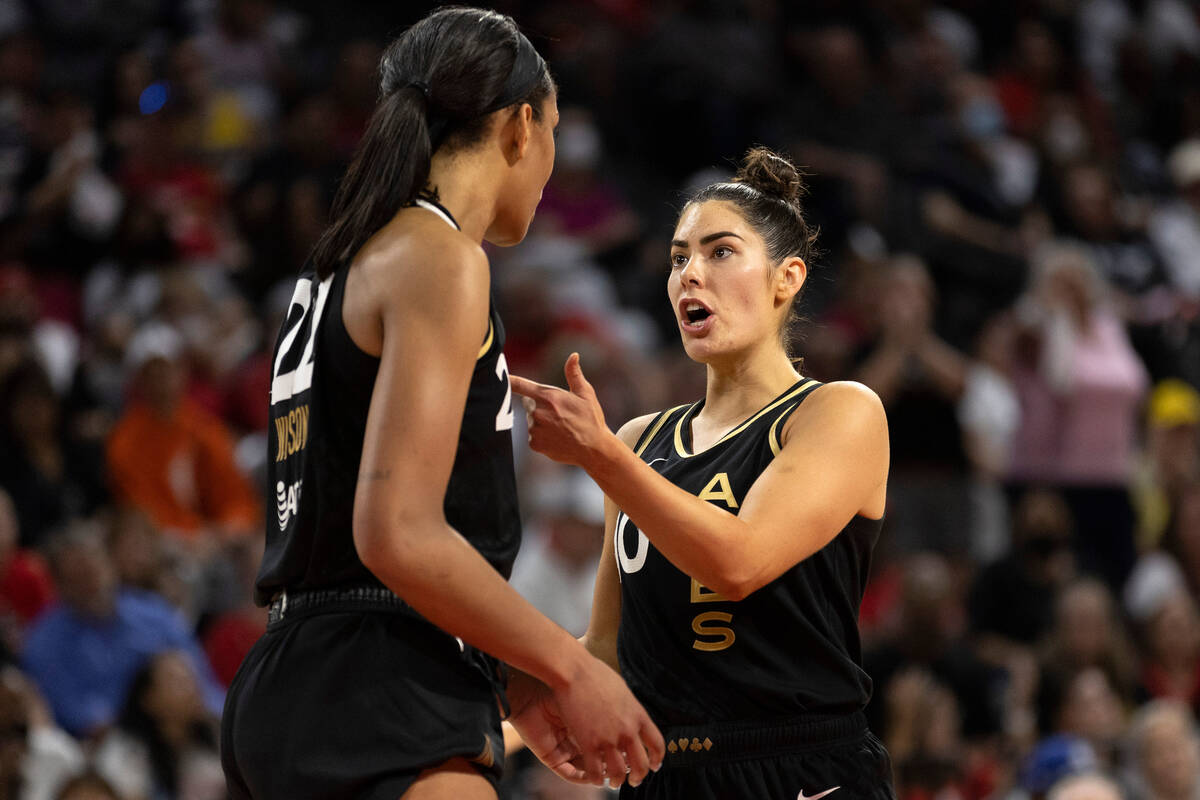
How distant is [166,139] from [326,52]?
225cm

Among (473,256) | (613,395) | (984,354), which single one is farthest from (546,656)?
(984,354)

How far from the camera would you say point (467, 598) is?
2389mm

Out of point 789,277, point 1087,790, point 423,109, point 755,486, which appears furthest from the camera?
point 1087,790

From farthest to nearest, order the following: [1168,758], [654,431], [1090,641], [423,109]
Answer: [1090,641], [1168,758], [654,431], [423,109]

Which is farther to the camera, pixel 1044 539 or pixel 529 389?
pixel 1044 539

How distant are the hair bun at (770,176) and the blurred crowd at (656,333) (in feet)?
7.85

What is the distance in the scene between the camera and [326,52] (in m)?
11.5

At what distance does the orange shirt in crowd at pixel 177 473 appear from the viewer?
764 centimetres

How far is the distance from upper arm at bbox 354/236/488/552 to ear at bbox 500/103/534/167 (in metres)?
0.34

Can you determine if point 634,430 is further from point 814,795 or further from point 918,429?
point 918,429

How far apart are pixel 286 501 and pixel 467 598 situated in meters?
0.43

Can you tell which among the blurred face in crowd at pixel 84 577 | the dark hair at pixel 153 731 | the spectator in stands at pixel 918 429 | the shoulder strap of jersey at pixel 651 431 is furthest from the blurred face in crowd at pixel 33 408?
the shoulder strap of jersey at pixel 651 431

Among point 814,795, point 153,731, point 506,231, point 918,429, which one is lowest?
point 153,731

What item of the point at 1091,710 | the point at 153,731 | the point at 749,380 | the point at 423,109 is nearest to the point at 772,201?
the point at 749,380
